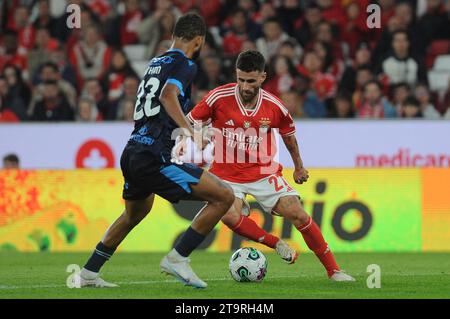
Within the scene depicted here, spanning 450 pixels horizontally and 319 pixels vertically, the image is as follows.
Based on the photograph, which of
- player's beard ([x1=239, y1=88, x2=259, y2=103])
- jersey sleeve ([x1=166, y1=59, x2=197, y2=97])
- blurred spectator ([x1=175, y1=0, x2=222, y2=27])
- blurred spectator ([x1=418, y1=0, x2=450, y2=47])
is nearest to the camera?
jersey sleeve ([x1=166, y1=59, x2=197, y2=97])

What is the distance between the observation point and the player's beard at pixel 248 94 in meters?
9.87

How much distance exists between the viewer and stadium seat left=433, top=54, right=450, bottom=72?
16.8 meters

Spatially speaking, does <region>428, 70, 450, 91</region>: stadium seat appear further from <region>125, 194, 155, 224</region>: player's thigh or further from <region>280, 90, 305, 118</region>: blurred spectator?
<region>125, 194, 155, 224</region>: player's thigh

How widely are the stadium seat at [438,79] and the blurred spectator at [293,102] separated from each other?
206 centimetres

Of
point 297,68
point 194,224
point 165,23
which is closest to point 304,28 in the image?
point 297,68

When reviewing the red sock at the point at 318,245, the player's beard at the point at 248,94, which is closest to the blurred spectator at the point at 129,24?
the player's beard at the point at 248,94

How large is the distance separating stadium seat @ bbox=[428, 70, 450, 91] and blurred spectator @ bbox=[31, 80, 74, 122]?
5349mm

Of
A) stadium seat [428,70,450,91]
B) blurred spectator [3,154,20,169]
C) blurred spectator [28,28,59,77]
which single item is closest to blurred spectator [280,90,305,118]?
stadium seat [428,70,450,91]

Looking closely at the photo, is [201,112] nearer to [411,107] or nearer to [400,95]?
[411,107]

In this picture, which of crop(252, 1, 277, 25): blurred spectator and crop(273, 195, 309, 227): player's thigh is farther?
crop(252, 1, 277, 25): blurred spectator

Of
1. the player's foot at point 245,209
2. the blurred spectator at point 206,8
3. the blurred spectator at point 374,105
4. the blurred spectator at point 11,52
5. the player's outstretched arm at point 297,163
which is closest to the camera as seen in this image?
the player's outstretched arm at point 297,163

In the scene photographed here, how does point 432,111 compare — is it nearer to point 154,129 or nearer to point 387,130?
point 387,130

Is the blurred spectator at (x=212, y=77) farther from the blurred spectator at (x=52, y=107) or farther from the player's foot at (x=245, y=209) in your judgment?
the player's foot at (x=245, y=209)

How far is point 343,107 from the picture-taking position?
15906mm
